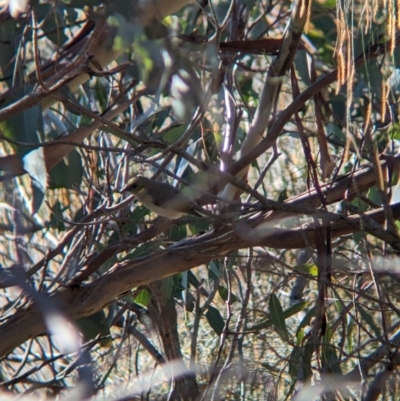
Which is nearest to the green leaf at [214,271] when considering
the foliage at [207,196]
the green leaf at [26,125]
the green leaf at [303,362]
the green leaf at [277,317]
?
the foliage at [207,196]

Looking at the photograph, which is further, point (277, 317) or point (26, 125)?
point (277, 317)

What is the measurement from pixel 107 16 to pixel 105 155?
92 centimetres

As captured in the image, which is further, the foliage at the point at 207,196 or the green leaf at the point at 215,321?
the green leaf at the point at 215,321

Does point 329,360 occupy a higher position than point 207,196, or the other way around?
point 207,196

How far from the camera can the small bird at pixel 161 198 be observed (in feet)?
5.41

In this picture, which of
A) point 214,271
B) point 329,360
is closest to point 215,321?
point 214,271

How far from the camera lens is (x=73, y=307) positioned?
1.57 metres

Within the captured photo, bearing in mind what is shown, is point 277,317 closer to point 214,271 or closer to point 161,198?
point 214,271

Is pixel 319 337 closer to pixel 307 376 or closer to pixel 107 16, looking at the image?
pixel 307 376

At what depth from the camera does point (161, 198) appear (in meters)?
1.79

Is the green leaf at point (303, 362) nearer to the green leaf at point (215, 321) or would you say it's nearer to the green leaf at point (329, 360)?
the green leaf at point (329, 360)

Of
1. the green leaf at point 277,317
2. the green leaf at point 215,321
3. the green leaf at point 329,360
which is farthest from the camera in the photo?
the green leaf at point 215,321

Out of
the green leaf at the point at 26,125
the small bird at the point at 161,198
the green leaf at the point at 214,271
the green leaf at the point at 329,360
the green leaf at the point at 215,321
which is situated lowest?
the green leaf at the point at 329,360

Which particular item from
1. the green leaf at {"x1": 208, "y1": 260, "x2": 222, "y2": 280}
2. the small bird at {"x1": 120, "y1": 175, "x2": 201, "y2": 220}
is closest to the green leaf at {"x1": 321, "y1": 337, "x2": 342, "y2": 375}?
the green leaf at {"x1": 208, "y1": 260, "x2": 222, "y2": 280}
